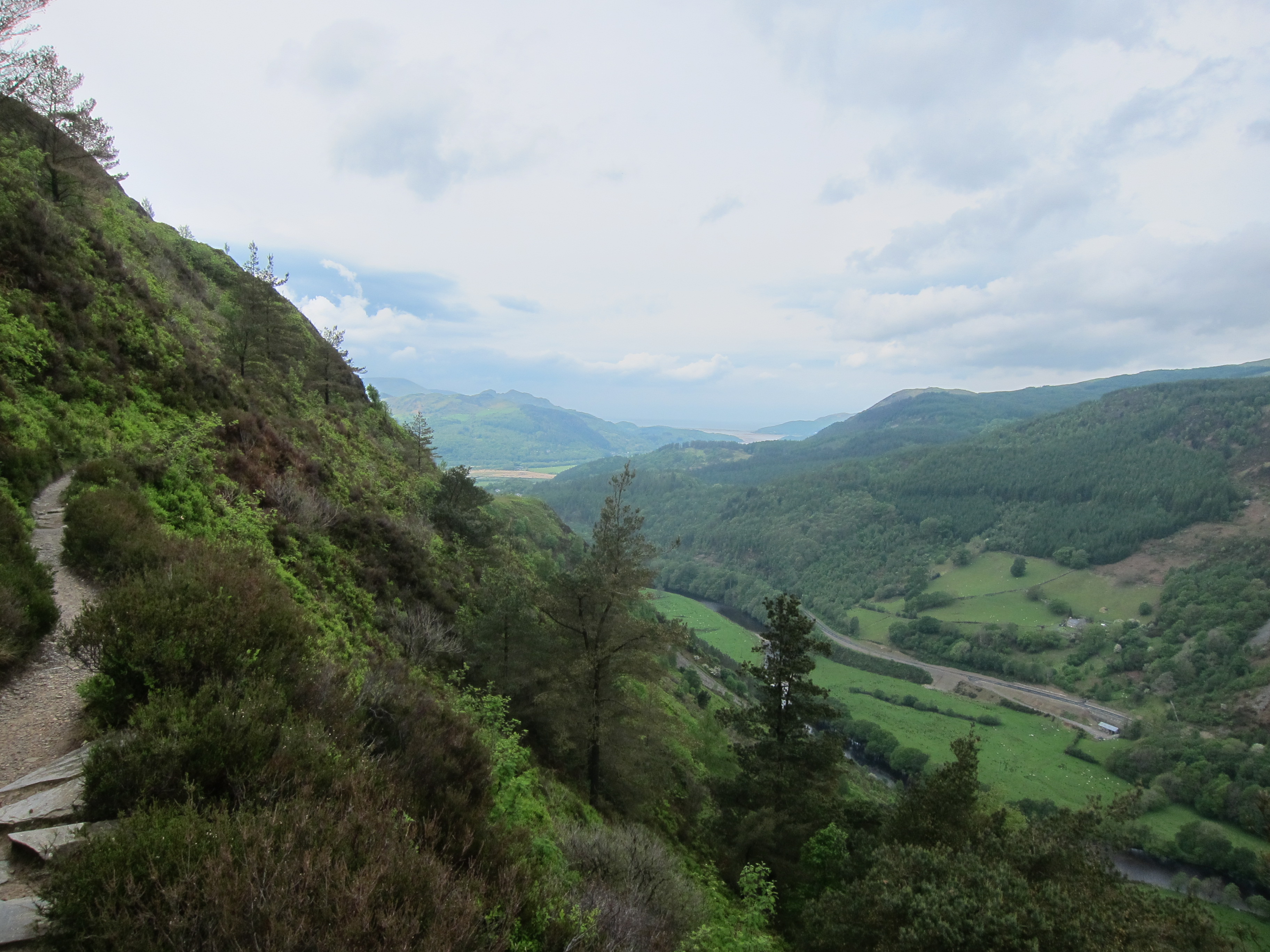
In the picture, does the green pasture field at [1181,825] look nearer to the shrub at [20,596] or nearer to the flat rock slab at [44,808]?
the flat rock slab at [44,808]

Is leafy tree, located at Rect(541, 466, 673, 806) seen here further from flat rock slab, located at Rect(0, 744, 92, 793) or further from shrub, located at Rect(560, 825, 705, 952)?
flat rock slab, located at Rect(0, 744, 92, 793)

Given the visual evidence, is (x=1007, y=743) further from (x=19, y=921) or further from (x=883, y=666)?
(x=19, y=921)

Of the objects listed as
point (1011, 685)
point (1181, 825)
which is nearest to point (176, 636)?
point (1181, 825)

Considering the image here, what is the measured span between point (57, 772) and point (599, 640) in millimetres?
12936

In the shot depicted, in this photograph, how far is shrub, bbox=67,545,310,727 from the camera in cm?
580

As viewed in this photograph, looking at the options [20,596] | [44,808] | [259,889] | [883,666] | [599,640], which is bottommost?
[883,666]

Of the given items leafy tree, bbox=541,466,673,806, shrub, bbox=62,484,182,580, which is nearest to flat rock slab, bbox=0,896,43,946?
shrub, bbox=62,484,182,580

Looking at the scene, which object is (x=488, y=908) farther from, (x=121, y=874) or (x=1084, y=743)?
(x=1084, y=743)

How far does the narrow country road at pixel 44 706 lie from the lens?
546 centimetres

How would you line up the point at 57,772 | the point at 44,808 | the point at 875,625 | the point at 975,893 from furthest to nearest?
the point at 875,625
the point at 975,893
the point at 57,772
the point at 44,808

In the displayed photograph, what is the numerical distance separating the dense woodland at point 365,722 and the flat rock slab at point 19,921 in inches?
13.4

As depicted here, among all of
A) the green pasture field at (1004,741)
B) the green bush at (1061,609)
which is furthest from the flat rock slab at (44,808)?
the green bush at (1061,609)

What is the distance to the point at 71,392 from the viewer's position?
13109mm

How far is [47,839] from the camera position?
14.3 feet
